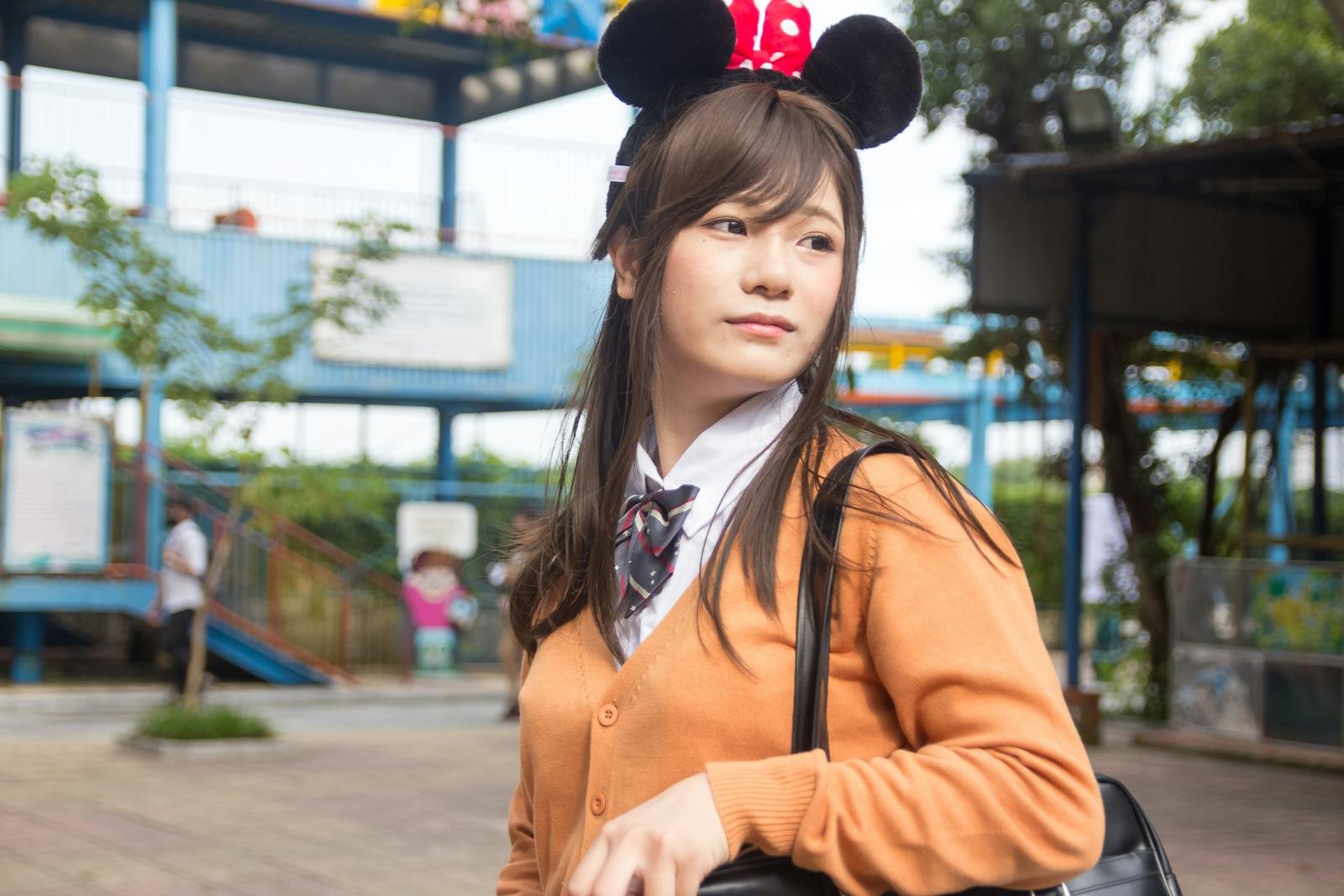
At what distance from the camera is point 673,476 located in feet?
5.76

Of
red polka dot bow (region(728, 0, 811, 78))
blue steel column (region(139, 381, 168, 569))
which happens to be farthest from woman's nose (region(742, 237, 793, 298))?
blue steel column (region(139, 381, 168, 569))

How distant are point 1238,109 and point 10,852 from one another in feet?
31.3

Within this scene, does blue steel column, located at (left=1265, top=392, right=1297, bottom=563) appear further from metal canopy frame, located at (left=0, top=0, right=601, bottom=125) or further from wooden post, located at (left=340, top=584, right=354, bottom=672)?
metal canopy frame, located at (left=0, top=0, right=601, bottom=125)

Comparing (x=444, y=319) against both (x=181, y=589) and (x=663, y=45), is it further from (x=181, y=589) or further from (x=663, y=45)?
(x=663, y=45)

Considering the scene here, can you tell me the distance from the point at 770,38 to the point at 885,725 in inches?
30.0

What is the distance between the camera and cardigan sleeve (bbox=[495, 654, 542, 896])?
6.28 ft

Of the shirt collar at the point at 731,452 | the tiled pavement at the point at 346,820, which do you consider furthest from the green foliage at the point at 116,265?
the shirt collar at the point at 731,452

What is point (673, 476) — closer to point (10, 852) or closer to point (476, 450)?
point (10, 852)

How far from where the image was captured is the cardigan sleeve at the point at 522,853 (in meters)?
1.91

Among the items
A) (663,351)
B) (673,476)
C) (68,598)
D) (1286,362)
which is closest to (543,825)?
(673,476)

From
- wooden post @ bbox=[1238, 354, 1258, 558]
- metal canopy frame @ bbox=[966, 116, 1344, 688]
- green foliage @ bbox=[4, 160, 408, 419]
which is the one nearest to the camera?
green foliage @ bbox=[4, 160, 408, 419]

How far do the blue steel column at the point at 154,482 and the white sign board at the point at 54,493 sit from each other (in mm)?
499

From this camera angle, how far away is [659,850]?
1.37 m

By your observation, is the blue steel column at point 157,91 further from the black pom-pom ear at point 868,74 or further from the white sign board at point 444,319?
the black pom-pom ear at point 868,74
